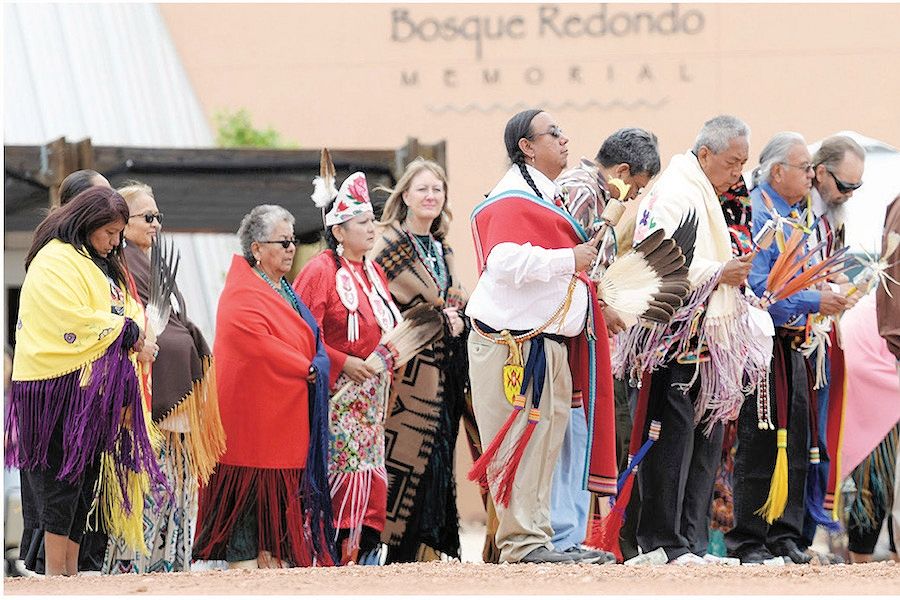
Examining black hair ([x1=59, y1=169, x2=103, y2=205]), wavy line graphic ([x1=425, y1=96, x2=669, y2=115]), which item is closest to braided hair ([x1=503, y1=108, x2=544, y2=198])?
black hair ([x1=59, y1=169, x2=103, y2=205])

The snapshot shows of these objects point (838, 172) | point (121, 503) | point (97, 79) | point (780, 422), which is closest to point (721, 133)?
point (838, 172)

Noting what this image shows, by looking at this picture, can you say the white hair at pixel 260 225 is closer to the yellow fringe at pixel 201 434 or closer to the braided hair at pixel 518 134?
the yellow fringe at pixel 201 434

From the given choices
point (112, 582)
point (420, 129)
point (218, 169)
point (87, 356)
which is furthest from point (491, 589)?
Result: point (420, 129)

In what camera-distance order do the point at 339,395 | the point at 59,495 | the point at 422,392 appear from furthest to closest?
1. the point at 422,392
2. the point at 339,395
3. the point at 59,495

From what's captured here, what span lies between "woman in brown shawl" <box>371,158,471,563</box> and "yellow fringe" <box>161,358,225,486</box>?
0.99 metres

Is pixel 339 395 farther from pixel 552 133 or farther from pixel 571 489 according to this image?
pixel 552 133

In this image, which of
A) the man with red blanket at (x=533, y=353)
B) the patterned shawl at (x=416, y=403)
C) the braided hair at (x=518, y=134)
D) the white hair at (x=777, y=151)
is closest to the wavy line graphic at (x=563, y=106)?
the patterned shawl at (x=416, y=403)

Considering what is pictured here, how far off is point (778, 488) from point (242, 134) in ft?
27.1

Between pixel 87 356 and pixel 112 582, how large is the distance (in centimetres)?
108

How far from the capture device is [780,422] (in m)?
6.78

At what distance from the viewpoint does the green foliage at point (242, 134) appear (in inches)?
552

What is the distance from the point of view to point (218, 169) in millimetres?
9984

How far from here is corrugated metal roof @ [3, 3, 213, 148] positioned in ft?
41.6

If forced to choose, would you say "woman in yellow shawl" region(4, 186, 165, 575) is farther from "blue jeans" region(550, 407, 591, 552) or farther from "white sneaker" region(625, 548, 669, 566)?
"white sneaker" region(625, 548, 669, 566)
